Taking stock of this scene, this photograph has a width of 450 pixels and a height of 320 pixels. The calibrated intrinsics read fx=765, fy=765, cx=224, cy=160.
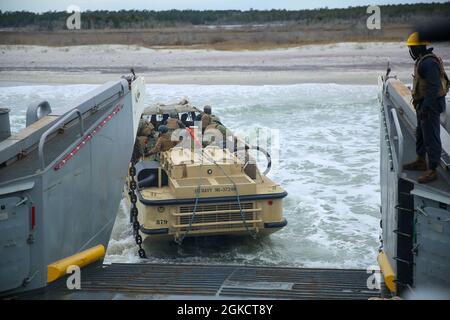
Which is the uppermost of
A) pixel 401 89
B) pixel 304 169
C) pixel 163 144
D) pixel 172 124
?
pixel 401 89

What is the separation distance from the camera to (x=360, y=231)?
38.2 ft

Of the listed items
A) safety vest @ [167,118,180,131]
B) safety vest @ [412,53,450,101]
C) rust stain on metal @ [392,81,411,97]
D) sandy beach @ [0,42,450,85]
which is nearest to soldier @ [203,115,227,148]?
safety vest @ [167,118,180,131]

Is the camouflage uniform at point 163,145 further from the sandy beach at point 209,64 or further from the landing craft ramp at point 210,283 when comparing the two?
the sandy beach at point 209,64

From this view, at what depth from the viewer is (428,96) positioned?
6109 millimetres

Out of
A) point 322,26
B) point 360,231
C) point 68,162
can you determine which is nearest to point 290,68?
point 322,26

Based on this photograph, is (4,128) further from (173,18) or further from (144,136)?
(173,18)

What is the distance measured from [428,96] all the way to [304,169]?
1020cm

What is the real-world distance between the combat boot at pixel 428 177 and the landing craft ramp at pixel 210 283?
1211mm

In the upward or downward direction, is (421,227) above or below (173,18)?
below

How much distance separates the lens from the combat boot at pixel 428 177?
579 cm

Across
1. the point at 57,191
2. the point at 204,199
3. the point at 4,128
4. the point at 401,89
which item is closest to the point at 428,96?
the point at 57,191

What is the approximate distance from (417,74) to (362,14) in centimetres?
4904

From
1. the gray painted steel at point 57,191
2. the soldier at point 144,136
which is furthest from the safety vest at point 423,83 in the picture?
the soldier at point 144,136

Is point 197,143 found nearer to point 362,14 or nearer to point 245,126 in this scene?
point 245,126
